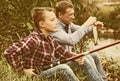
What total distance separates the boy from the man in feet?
0.12

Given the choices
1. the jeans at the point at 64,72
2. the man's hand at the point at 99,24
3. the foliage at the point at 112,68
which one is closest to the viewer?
the jeans at the point at 64,72

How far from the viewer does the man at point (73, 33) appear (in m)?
2.46

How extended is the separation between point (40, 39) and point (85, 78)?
1.06ft

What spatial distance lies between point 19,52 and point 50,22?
220mm

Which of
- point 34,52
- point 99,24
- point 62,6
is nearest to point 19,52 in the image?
point 34,52

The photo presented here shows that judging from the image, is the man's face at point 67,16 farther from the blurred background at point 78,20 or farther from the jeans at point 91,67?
the jeans at point 91,67

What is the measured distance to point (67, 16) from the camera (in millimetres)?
2482

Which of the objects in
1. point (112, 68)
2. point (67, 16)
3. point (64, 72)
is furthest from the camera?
point (112, 68)

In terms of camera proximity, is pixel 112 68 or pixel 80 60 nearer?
pixel 80 60

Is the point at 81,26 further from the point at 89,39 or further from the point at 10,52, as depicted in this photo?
the point at 10,52

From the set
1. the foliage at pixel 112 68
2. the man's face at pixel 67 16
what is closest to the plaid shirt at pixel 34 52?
the man's face at pixel 67 16

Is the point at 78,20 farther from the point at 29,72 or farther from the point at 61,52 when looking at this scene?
the point at 29,72

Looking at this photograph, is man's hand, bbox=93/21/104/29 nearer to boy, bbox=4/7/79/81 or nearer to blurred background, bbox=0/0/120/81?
blurred background, bbox=0/0/120/81

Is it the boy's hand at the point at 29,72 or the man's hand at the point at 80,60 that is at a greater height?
the man's hand at the point at 80,60
